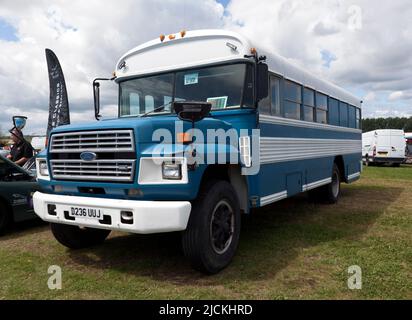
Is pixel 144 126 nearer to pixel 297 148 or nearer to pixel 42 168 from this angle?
pixel 42 168

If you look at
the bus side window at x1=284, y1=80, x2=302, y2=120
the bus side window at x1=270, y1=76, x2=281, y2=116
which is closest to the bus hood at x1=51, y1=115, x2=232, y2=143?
the bus side window at x1=270, y1=76, x2=281, y2=116

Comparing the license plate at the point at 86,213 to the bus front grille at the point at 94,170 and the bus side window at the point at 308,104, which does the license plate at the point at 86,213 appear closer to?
the bus front grille at the point at 94,170

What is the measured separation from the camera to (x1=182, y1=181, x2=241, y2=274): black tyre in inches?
161

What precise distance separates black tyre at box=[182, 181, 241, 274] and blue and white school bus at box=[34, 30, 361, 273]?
1 centimetres

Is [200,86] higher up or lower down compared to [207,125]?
higher up

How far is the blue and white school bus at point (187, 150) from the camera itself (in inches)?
154

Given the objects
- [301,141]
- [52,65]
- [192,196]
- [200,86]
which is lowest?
[192,196]

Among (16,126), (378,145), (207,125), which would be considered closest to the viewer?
(207,125)

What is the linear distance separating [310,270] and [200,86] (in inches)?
109

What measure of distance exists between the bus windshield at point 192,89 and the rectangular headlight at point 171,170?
150 centimetres

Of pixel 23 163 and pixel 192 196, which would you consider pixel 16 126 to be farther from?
pixel 192 196

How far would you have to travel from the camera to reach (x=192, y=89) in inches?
207

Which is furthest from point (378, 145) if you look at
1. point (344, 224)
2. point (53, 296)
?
point (53, 296)

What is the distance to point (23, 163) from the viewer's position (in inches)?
325
